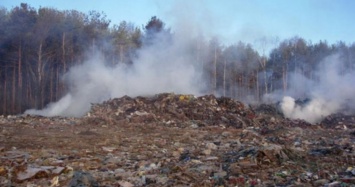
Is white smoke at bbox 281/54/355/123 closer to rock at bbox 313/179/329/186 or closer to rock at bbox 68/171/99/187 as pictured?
rock at bbox 313/179/329/186

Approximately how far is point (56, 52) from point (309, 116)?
754 inches

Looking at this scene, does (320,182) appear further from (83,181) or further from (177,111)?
(177,111)

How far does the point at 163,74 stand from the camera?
21.7 meters

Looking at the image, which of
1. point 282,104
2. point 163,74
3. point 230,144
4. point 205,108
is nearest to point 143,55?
point 163,74

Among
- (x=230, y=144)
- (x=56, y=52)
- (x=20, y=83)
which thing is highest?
(x=56, y=52)

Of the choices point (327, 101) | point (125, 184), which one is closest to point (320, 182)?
point (125, 184)

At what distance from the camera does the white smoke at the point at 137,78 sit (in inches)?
841

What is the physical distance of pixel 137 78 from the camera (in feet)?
69.9

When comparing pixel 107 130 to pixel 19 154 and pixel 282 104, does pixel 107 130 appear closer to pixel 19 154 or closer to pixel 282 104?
pixel 19 154

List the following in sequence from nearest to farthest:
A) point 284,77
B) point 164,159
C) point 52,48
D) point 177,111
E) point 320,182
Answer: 1. point 320,182
2. point 164,159
3. point 177,111
4. point 52,48
5. point 284,77

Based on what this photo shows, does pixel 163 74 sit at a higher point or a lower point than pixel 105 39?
lower

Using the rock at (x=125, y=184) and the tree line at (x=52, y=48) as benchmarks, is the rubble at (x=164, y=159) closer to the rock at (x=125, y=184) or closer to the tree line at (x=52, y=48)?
the rock at (x=125, y=184)

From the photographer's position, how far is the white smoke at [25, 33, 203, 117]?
70.1 ft

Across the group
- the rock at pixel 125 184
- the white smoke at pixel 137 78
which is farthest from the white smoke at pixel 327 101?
the rock at pixel 125 184
